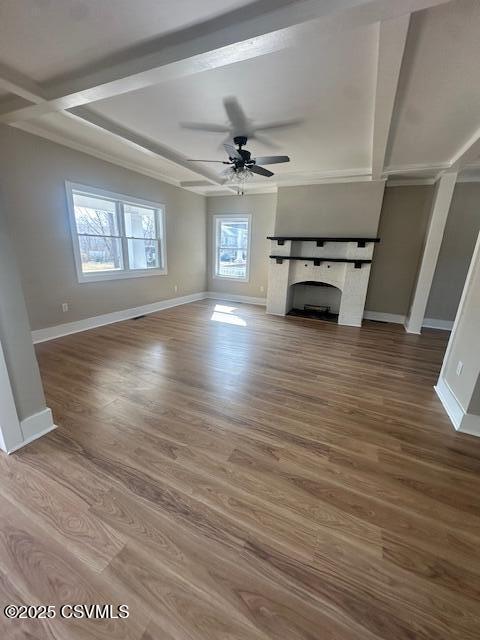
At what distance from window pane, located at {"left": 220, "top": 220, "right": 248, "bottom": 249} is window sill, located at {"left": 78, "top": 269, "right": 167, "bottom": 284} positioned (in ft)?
6.21

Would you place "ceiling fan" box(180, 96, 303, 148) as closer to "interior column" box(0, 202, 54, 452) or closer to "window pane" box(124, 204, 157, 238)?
"window pane" box(124, 204, 157, 238)

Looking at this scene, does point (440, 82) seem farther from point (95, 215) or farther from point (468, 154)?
point (95, 215)

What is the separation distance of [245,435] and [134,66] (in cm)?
293

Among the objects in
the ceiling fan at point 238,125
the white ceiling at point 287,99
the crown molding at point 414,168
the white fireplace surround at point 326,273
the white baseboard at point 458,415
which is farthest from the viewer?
the white fireplace surround at point 326,273

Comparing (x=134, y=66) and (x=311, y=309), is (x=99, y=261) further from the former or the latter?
(x=311, y=309)

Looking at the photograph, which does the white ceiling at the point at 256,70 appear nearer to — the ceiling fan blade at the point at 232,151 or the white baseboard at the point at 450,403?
the ceiling fan blade at the point at 232,151

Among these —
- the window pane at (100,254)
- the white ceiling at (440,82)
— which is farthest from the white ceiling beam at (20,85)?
the white ceiling at (440,82)

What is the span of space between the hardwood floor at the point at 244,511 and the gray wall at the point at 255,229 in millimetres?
3995

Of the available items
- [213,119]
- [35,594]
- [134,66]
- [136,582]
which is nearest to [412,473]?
[136,582]

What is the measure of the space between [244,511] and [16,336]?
1.76 m

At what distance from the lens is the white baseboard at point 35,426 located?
1.78 metres

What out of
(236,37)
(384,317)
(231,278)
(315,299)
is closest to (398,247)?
(384,317)

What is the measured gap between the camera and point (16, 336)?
5.41 ft

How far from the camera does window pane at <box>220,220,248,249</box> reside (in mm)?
6352
